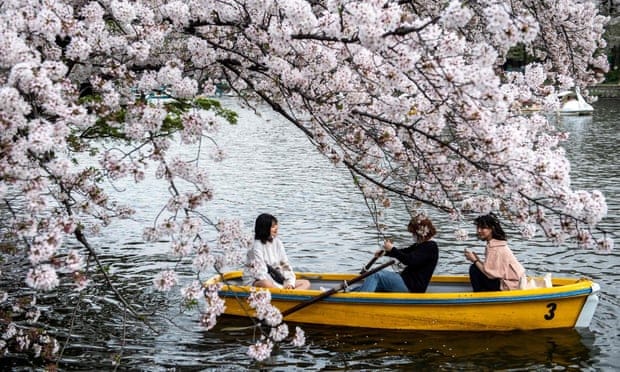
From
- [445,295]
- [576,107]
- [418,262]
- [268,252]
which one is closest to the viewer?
[445,295]

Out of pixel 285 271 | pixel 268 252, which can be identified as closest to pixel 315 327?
pixel 285 271

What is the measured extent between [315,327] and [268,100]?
3.71 meters

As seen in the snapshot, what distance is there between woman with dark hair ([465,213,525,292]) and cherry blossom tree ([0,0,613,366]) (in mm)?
1756

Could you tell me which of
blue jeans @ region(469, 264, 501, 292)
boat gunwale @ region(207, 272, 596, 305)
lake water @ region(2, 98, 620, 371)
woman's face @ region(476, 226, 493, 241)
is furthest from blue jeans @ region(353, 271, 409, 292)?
woman's face @ region(476, 226, 493, 241)

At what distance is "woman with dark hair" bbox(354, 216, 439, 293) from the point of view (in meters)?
9.68

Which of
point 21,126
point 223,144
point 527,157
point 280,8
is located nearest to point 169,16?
point 280,8

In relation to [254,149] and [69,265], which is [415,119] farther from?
[254,149]

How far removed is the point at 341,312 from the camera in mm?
10031

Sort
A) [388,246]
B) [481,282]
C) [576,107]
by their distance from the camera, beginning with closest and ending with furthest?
[388,246]
[481,282]
[576,107]

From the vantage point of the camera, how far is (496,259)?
381 inches

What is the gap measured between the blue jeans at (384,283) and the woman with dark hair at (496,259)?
94 centimetres

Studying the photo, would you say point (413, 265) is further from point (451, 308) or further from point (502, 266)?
point (502, 266)

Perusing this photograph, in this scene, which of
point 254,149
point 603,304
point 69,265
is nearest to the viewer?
point 69,265

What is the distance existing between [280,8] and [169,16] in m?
1.09
